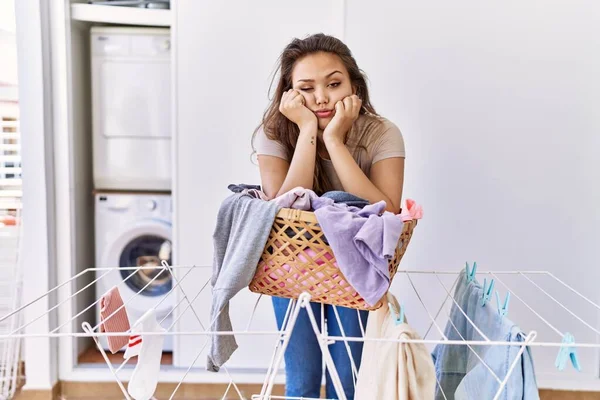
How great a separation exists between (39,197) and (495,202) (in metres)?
1.92

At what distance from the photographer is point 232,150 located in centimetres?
208

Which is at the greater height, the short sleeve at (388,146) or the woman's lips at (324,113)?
the woman's lips at (324,113)

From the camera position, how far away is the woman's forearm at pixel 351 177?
102 centimetres

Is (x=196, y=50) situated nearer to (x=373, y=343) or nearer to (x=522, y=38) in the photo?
(x=522, y=38)

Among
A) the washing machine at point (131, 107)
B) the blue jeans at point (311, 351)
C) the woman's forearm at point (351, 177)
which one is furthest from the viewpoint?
the washing machine at point (131, 107)

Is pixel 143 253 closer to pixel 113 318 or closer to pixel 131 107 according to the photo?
pixel 131 107

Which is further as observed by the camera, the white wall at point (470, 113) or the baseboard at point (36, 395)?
the baseboard at point (36, 395)

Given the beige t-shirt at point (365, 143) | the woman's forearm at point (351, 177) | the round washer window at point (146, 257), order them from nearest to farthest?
the woman's forearm at point (351, 177) → the beige t-shirt at point (365, 143) → the round washer window at point (146, 257)

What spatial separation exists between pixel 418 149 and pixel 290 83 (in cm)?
96

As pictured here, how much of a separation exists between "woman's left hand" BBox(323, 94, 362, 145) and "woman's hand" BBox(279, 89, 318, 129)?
0.05m

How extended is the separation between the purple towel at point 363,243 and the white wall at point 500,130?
122cm

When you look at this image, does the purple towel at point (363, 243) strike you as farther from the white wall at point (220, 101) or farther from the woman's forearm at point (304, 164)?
the white wall at point (220, 101)

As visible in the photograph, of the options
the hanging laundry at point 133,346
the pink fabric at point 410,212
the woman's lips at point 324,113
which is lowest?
the hanging laundry at point 133,346

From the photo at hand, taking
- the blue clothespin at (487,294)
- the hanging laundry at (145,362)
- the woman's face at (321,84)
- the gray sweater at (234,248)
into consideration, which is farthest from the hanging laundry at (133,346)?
the blue clothespin at (487,294)
